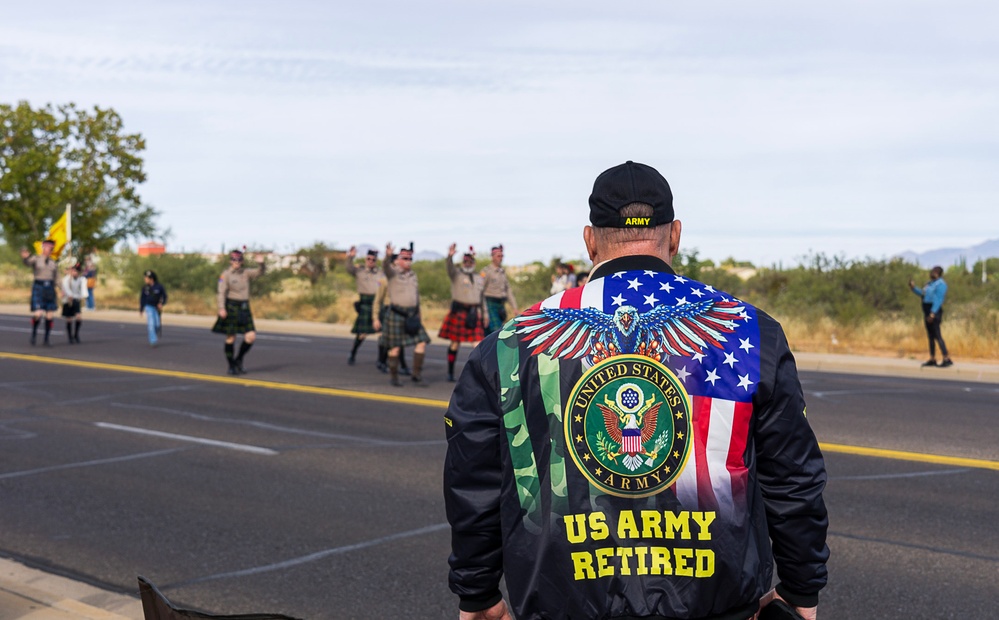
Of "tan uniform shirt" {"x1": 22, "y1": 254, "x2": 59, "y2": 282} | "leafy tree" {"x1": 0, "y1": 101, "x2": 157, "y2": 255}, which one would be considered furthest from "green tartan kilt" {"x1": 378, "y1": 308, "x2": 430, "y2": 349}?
"leafy tree" {"x1": 0, "y1": 101, "x2": 157, "y2": 255}

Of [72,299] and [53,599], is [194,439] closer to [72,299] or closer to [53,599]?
[53,599]

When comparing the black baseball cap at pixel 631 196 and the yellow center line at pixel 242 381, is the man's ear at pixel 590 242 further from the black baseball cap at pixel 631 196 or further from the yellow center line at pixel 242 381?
the yellow center line at pixel 242 381

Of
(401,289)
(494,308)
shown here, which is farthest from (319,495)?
(494,308)

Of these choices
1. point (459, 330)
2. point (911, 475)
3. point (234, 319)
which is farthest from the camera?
point (459, 330)

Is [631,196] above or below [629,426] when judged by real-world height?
above

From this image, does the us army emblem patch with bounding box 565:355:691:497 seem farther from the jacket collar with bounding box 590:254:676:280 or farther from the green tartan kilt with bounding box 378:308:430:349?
the green tartan kilt with bounding box 378:308:430:349

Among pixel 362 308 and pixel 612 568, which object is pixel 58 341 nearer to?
pixel 362 308

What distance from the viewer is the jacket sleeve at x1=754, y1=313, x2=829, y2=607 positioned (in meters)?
2.51

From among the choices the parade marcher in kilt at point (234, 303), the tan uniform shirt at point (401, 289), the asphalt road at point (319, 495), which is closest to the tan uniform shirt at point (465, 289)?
the tan uniform shirt at point (401, 289)

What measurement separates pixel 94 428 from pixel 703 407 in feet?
33.2

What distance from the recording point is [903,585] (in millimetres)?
6008

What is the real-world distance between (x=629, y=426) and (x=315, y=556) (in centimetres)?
459

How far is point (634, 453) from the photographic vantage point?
7.95 ft

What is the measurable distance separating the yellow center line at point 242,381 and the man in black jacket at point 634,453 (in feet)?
33.2
